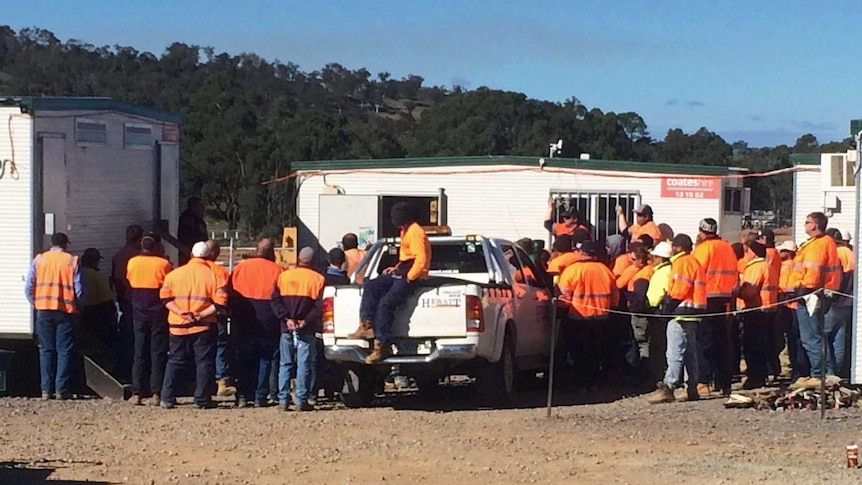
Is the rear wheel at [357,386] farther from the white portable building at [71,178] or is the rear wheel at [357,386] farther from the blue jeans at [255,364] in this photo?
the white portable building at [71,178]

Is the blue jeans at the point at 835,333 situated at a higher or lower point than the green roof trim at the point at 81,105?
lower

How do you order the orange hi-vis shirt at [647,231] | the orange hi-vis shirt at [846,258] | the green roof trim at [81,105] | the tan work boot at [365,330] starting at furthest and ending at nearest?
1. the orange hi-vis shirt at [647,231]
2. the orange hi-vis shirt at [846,258]
3. the green roof trim at [81,105]
4. the tan work boot at [365,330]

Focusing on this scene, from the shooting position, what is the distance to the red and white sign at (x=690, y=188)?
24.3 m

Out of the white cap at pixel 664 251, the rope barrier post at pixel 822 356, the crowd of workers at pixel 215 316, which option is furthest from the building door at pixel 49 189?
the rope barrier post at pixel 822 356

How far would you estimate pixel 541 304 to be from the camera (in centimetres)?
1450

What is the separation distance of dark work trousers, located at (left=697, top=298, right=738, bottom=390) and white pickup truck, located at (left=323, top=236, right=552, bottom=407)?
1.77 meters

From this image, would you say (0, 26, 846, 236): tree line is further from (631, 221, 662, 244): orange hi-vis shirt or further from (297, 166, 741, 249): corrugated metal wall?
(631, 221, 662, 244): orange hi-vis shirt

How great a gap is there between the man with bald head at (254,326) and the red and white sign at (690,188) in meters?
12.5

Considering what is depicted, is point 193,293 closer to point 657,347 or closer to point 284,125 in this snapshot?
point 657,347

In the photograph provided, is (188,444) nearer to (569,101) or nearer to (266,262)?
(266,262)

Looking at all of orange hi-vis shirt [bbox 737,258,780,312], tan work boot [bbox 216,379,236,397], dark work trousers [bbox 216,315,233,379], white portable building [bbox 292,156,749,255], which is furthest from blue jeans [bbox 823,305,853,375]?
white portable building [bbox 292,156,749,255]

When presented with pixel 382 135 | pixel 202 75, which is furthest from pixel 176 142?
pixel 202 75

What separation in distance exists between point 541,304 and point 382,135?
171 ft

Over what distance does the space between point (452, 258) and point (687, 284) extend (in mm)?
2430
